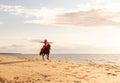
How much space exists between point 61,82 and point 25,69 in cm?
470

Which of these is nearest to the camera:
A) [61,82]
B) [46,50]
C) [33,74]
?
[61,82]

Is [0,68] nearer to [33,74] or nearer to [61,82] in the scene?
[33,74]

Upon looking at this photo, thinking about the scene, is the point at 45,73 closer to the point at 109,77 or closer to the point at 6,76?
the point at 6,76

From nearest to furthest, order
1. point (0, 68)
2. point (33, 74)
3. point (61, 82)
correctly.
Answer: point (61, 82)
point (33, 74)
point (0, 68)

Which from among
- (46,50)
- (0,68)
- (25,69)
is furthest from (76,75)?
(46,50)

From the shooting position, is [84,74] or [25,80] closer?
[25,80]

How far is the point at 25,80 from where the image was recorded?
20.0 metres

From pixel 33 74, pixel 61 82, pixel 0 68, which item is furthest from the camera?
pixel 0 68

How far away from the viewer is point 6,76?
20719 millimetres

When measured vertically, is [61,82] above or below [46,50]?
below

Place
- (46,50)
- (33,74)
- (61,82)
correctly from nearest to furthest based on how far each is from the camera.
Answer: (61,82)
(33,74)
(46,50)

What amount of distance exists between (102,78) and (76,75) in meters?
1.96

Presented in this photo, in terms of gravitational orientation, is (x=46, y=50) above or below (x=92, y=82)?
above

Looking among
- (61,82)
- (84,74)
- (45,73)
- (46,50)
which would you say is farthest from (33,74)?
(46,50)
